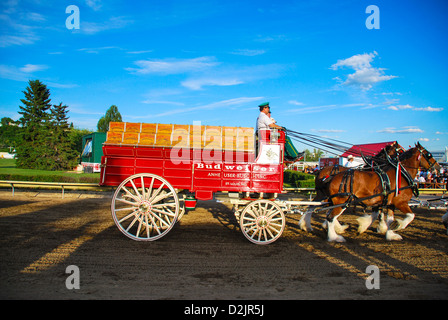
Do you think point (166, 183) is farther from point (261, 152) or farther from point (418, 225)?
point (418, 225)

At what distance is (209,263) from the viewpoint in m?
5.00

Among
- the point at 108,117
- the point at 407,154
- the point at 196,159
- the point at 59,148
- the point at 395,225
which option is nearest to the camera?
the point at 196,159

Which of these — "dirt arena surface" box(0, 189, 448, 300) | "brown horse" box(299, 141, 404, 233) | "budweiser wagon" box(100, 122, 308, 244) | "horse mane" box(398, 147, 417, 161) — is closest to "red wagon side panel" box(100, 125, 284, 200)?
"budweiser wagon" box(100, 122, 308, 244)

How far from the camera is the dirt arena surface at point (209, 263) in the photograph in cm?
389

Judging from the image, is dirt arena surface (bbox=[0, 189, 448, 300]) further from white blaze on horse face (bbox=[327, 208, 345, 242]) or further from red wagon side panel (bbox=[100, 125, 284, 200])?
red wagon side panel (bbox=[100, 125, 284, 200])

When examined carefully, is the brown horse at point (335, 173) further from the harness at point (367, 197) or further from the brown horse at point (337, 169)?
the harness at point (367, 197)

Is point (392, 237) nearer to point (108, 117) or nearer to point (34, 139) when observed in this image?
point (34, 139)

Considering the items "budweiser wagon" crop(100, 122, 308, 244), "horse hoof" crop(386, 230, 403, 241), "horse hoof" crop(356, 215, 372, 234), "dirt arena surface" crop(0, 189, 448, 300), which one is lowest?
"dirt arena surface" crop(0, 189, 448, 300)

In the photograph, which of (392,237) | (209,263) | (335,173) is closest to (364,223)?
(392,237)

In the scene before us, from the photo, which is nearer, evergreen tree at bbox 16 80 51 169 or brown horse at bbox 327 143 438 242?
brown horse at bbox 327 143 438 242

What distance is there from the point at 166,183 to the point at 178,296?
2654mm

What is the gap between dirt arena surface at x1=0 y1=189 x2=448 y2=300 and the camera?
153 inches
